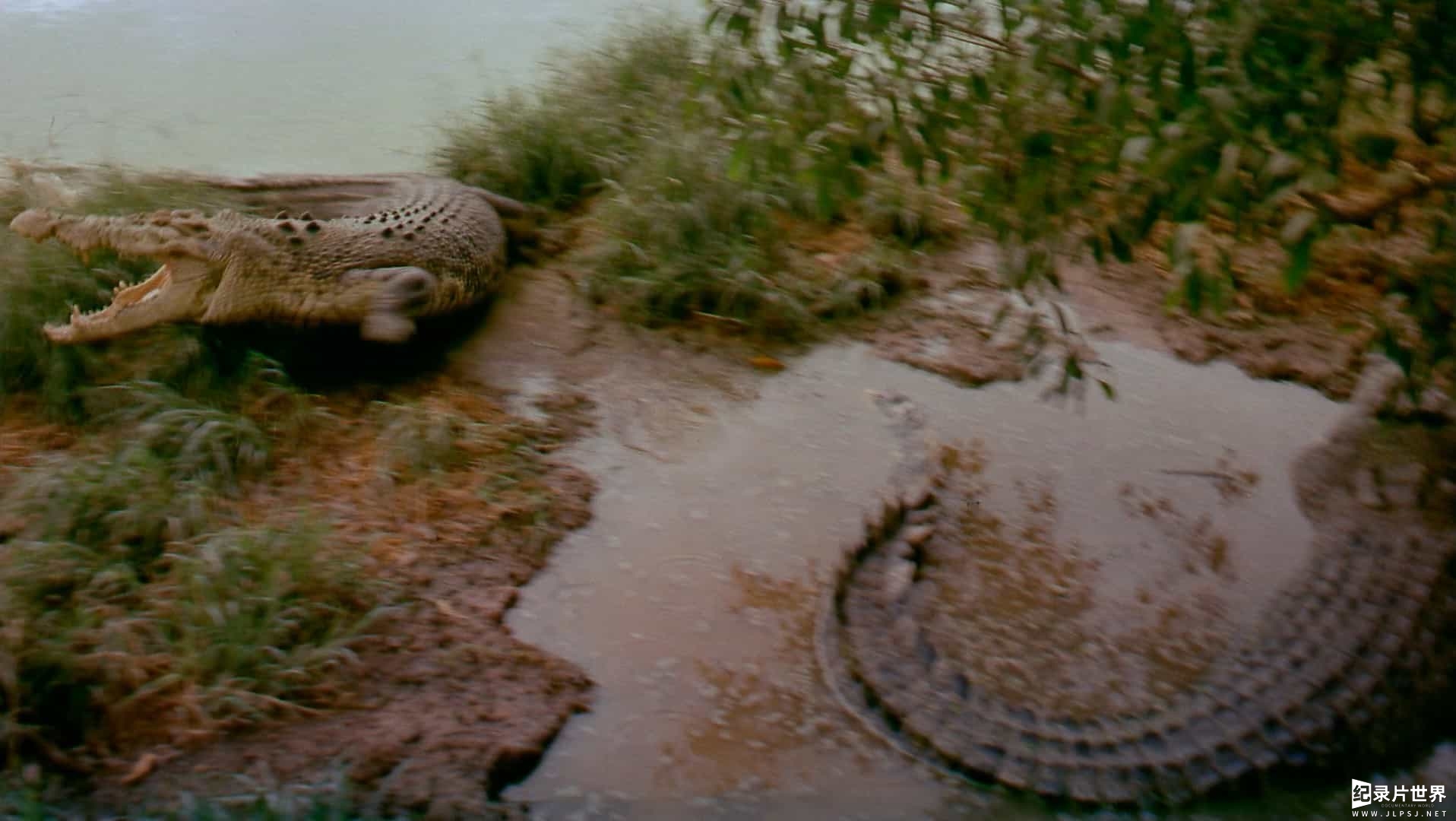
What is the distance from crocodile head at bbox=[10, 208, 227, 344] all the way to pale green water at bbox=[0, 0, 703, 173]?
4.82 ft

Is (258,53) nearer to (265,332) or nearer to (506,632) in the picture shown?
(265,332)

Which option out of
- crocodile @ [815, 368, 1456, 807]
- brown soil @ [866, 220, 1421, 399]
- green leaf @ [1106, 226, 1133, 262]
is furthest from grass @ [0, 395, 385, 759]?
brown soil @ [866, 220, 1421, 399]

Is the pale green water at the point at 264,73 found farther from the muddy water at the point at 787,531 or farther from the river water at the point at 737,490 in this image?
the muddy water at the point at 787,531

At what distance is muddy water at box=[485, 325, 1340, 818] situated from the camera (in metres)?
2.83

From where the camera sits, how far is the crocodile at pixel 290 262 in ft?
13.0

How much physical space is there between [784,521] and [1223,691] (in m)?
1.41

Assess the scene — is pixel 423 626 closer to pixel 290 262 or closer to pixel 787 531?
pixel 787 531

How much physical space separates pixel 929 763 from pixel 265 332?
2.73 m

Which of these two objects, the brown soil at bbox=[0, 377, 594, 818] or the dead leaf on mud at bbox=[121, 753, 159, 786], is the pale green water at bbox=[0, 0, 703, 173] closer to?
the brown soil at bbox=[0, 377, 594, 818]

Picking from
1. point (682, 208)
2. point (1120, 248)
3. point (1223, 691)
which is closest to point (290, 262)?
point (682, 208)

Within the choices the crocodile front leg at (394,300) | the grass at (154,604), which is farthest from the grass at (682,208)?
the grass at (154,604)

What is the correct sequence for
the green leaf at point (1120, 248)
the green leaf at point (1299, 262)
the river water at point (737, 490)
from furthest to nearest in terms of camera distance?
the river water at point (737, 490) → the green leaf at point (1120, 248) → the green leaf at point (1299, 262)

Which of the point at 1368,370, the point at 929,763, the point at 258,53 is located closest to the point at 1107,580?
the point at 929,763

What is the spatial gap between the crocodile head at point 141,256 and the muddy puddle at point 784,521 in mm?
966
